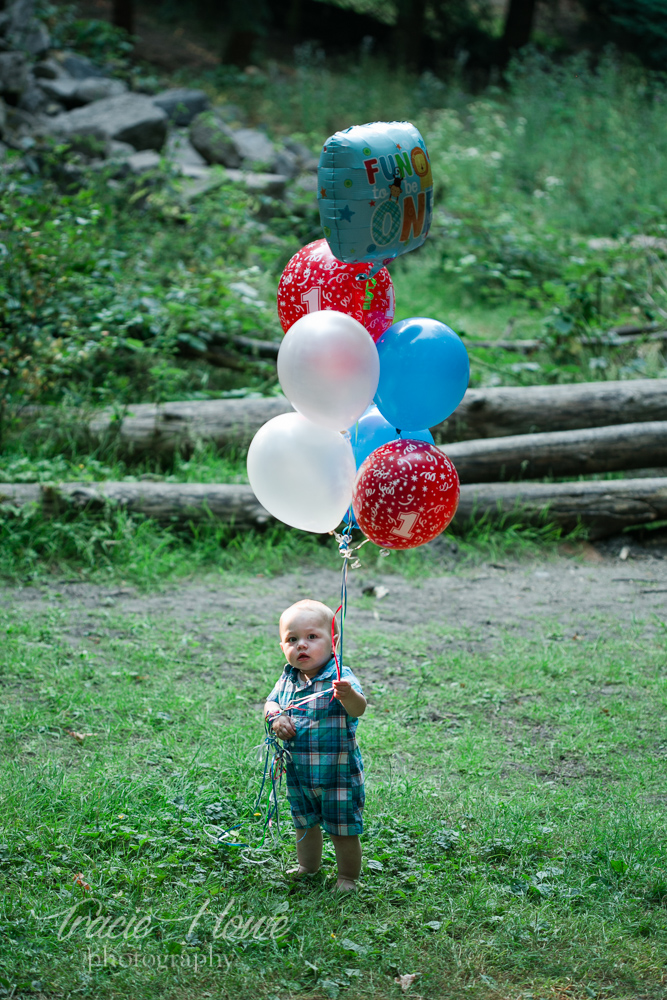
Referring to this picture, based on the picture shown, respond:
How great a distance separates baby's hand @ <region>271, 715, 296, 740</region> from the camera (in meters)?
2.94

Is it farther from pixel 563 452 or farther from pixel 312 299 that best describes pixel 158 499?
pixel 312 299

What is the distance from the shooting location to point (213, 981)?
2.59m

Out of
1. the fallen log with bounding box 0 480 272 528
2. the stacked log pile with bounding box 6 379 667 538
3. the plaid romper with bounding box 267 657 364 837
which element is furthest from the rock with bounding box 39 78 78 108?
the plaid romper with bounding box 267 657 364 837

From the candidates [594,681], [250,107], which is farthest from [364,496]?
[250,107]

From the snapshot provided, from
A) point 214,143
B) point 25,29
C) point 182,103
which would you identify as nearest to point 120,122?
point 214,143

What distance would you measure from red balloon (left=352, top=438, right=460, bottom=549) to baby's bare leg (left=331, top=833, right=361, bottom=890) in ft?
3.39

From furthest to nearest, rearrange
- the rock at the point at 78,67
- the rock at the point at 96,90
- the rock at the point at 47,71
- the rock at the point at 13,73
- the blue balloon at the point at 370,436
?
the rock at the point at 78,67, the rock at the point at 47,71, the rock at the point at 96,90, the rock at the point at 13,73, the blue balloon at the point at 370,436

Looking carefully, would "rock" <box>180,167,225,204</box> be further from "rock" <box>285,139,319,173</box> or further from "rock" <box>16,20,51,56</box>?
"rock" <box>16,20,51,56</box>

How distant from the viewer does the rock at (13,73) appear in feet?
36.6

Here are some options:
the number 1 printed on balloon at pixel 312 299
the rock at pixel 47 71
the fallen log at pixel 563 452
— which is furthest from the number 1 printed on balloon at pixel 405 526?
the rock at pixel 47 71

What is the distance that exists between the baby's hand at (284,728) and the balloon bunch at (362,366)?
67 cm

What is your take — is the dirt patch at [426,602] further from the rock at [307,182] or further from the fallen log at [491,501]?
the rock at [307,182]

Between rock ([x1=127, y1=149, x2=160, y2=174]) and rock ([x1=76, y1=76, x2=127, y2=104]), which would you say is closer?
rock ([x1=127, y1=149, x2=160, y2=174])

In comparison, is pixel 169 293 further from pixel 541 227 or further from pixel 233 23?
pixel 233 23
